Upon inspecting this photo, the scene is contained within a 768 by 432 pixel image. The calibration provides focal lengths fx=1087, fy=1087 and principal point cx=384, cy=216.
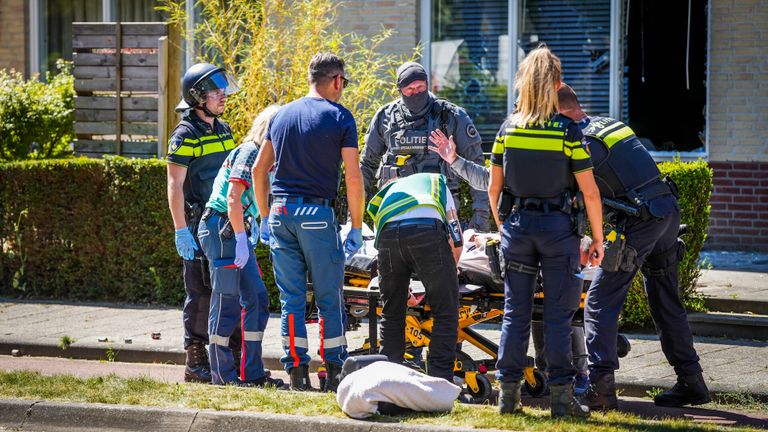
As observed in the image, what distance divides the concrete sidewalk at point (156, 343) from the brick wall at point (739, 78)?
418 centimetres

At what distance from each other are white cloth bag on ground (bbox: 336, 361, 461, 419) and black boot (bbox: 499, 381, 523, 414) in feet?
0.83

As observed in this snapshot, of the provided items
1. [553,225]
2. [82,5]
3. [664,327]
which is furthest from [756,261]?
[82,5]

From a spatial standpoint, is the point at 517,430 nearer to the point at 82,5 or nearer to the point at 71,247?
the point at 71,247

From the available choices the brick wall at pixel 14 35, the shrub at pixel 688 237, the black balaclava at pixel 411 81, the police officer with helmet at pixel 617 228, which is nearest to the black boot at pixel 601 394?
the police officer with helmet at pixel 617 228

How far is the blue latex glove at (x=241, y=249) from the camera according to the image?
274 inches

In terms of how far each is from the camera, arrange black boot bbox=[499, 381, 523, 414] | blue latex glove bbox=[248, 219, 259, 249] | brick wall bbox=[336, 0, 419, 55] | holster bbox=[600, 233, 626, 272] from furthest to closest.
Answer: brick wall bbox=[336, 0, 419, 55] < blue latex glove bbox=[248, 219, 259, 249] < holster bbox=[600, 233, 626, 272] < black boot bbox=[499, 381, 523, 414]

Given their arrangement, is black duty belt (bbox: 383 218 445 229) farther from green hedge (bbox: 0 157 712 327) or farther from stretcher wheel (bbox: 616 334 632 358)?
green hedge (bbox: 0 157 712 327)

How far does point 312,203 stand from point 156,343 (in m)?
2.65

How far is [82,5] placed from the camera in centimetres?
1526

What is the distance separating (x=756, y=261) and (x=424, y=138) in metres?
5.58

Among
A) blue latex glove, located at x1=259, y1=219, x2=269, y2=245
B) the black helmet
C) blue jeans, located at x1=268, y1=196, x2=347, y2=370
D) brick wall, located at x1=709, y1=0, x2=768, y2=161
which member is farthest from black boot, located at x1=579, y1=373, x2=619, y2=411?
brick wall, located at x1=709, y1=0, x2=768, y2=161

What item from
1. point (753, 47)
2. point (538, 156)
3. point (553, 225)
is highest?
point (753, 47)

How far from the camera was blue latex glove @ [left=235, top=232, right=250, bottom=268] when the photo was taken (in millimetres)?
6949

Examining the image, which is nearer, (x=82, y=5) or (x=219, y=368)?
(x=219, y=368)
